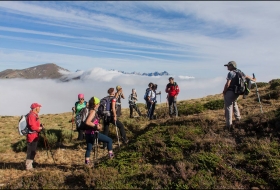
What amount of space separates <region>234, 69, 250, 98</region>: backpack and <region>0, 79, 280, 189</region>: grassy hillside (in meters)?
1.21

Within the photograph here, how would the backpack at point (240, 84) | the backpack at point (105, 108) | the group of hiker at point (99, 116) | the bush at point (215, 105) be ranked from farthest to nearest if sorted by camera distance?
the bush at point (215, 105), the backpack at point (105, 108), the backpack at point (240, 84), the group of hiker at point (99, 116)

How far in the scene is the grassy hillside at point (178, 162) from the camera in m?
6.10

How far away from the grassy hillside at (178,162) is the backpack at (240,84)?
1214 mm

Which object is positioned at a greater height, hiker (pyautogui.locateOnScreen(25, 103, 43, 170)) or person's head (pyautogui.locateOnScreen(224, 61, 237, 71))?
person's head (pyautogui.locateOnScreen(224, 61, 237, 71))

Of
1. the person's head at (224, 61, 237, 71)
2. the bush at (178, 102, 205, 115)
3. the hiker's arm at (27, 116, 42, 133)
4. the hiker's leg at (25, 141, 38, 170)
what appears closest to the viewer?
the hiker's arm at (27, 116, 42, 133)

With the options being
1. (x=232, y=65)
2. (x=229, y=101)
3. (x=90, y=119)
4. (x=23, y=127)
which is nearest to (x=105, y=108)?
(x=90, y=119)

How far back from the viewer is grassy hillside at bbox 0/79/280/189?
610 centimetres

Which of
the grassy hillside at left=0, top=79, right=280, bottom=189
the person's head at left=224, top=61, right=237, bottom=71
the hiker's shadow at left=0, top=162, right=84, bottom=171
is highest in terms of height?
the person's head at left=224, top=61, right=237, bottom=71

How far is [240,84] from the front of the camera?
899cm

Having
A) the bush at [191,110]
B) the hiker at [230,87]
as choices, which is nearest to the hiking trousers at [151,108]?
the bush at [191,110]

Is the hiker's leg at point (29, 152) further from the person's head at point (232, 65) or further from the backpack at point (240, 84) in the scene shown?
the person's head at point (232, 65)

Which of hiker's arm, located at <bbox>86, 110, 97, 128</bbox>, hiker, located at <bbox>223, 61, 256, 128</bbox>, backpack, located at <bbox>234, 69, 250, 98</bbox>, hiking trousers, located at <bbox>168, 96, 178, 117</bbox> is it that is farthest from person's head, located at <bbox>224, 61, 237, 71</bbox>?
hiking trousers, located at <bbox>168, 96, 178, 117</bbox>

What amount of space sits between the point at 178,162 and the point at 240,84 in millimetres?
3971

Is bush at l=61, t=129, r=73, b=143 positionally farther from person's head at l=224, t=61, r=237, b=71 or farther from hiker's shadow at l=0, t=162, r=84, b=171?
person's head at l=224, t=61, r=237, b=71
